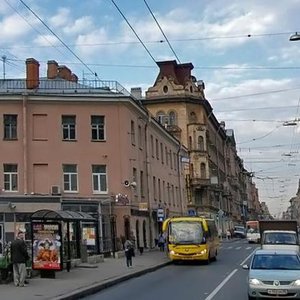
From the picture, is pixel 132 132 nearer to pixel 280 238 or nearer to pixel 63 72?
pixel 63 72

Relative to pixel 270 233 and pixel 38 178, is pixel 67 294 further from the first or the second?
pixel 38 178

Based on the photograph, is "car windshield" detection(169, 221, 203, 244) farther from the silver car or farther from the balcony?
the balcony

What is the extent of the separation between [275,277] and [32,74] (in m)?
35.2

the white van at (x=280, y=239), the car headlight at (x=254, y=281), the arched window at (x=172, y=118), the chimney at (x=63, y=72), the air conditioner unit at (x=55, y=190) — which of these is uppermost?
the arched window at (x=172, y=118)

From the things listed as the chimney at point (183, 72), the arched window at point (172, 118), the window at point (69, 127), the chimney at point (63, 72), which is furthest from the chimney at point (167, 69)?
the window at point (69, 127)

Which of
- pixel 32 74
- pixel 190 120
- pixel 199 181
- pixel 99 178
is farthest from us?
pixel 190 120

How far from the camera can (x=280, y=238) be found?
112 feet

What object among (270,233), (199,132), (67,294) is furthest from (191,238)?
(199,132)

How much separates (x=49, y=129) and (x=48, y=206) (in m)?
5.90

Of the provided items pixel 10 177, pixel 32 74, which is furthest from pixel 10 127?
pixel 32 74

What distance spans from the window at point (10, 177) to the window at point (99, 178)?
520 centimetres

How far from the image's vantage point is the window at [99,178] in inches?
1823

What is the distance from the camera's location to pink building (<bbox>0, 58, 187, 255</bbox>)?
147 ft

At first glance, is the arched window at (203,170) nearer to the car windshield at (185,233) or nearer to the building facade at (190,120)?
the building facade at (190,120)
